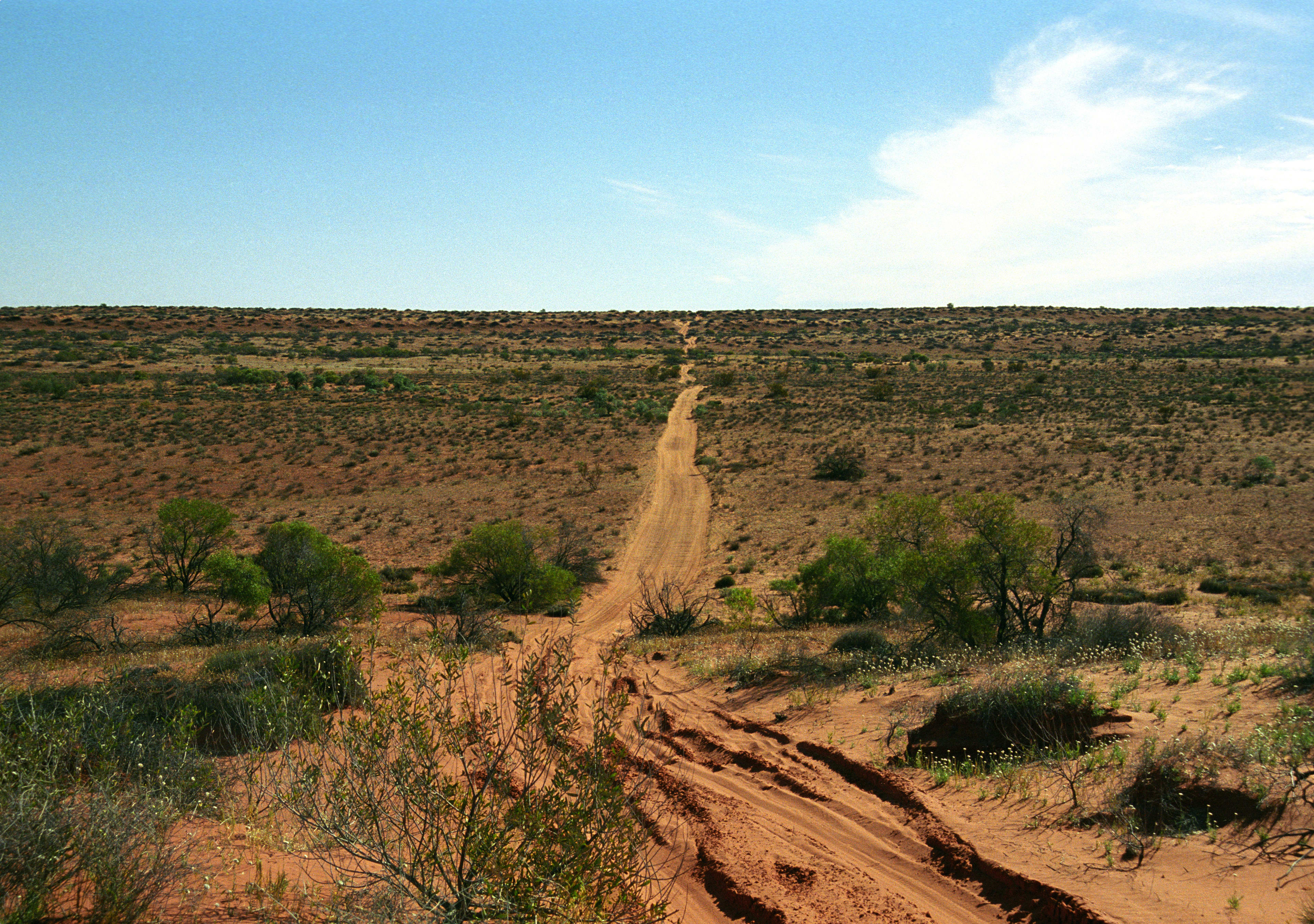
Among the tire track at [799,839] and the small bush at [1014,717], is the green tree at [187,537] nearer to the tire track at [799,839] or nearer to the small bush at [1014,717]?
the tire track at [799,839]

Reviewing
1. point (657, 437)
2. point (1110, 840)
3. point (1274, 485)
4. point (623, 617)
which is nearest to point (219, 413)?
point (657, 437)

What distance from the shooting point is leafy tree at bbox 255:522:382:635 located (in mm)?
→ 14992

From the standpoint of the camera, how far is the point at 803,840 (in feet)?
23.6

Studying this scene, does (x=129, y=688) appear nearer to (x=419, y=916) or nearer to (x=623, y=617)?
(x=419, y=916)

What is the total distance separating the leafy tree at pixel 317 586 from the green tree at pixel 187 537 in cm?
402

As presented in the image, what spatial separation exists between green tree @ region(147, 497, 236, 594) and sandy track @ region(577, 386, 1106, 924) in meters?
14.3

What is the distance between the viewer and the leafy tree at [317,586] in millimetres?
14992

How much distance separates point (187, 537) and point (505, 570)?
8.45m

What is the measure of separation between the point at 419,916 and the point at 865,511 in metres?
23.7

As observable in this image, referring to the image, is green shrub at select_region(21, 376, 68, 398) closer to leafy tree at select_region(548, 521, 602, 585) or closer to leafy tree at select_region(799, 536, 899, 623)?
leafy tree at select_region(548, 521, 602, 585)

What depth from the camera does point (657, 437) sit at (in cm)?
4144

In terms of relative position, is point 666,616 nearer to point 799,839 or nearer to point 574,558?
point 574,558

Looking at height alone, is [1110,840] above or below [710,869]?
above

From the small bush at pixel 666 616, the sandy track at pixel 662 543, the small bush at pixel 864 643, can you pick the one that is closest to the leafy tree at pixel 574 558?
the sandy track at pixel 662 543
